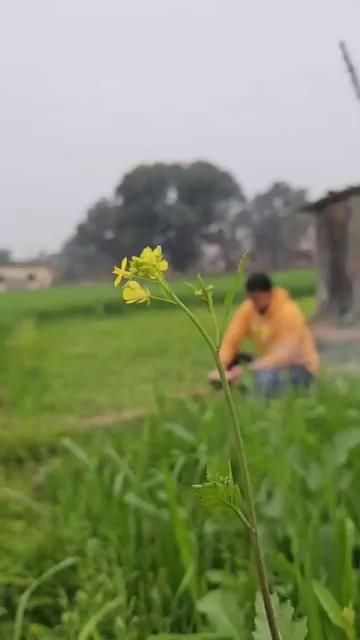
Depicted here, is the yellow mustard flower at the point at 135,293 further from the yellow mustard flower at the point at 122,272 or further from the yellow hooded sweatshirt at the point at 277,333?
the yellow hooded sweatshirt at the point at 277,333

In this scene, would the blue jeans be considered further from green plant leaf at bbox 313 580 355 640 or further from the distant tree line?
the distant tree line

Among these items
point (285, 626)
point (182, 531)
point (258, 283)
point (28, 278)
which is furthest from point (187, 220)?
point (285, 626)

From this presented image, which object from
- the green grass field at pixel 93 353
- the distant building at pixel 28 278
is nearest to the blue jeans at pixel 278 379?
the green grass field at pixel 93 353

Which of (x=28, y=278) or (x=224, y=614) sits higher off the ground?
(x=28, y=278)

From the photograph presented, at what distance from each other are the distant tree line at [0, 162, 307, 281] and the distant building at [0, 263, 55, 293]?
0.74 feet

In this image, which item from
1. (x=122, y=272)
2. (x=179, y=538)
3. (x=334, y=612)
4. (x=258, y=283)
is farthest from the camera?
(x=258, y=283)

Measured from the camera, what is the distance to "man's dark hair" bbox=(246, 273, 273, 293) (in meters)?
1.72

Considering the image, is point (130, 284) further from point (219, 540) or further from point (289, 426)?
point (289, 426)

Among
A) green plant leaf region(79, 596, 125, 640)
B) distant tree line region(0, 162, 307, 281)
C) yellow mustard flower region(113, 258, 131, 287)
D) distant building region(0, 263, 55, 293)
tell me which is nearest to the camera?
yellow mustard flower region(113, 258, 131, 287)

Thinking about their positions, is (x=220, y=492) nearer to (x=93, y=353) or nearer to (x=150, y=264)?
(x=150, y=264)

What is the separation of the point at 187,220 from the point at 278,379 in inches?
72.6

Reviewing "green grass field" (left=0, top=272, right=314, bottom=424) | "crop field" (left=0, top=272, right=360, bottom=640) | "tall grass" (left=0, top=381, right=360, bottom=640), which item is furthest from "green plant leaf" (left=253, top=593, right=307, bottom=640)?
"green grass field" (left=0, top=272, right=314, bottom=424)

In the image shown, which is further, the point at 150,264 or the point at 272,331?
the point at 272,331

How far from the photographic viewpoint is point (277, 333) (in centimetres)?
174
